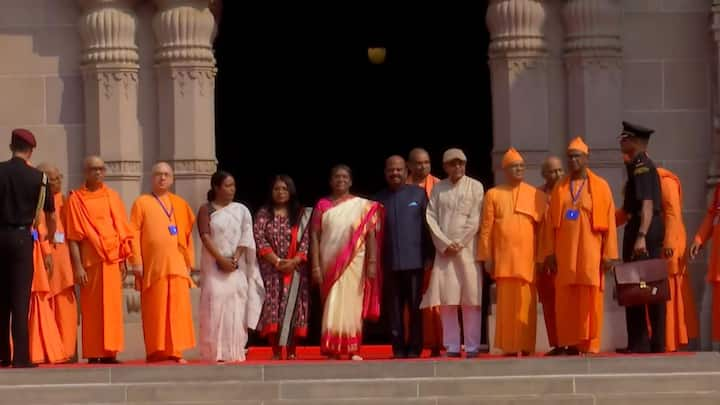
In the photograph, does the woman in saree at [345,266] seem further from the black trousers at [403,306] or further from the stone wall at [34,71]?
the stone wall at [34,71]

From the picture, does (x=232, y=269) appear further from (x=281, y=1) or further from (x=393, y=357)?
(x=281, y=1)

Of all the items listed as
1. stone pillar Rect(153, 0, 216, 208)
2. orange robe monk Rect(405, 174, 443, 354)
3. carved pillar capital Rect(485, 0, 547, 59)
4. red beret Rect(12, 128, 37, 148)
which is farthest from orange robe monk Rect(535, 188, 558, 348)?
red beret Rect(12, 128, 37, 148)

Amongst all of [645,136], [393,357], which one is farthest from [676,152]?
[393,357]

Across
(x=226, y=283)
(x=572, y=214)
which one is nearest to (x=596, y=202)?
(x=572, y=214)

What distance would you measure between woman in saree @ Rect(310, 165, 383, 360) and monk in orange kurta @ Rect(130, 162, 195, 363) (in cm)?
113

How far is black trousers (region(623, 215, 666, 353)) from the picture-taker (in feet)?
59.1

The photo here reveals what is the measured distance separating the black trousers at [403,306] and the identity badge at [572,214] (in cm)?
126

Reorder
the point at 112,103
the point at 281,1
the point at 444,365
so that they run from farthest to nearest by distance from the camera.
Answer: the point at 281,1 < the point at 112,103 < the point at 444,365

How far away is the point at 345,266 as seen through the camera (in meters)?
18.2

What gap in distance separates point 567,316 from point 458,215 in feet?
3.93

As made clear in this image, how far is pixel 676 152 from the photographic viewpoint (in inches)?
797

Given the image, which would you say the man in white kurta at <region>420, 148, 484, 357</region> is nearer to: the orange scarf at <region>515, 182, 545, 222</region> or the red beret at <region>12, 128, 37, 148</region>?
the orange scarf at <region>515, 182, 545, 222</region>

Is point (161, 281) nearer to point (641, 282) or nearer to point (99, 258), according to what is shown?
point (99, 258)

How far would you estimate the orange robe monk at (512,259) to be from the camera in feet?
59.5
